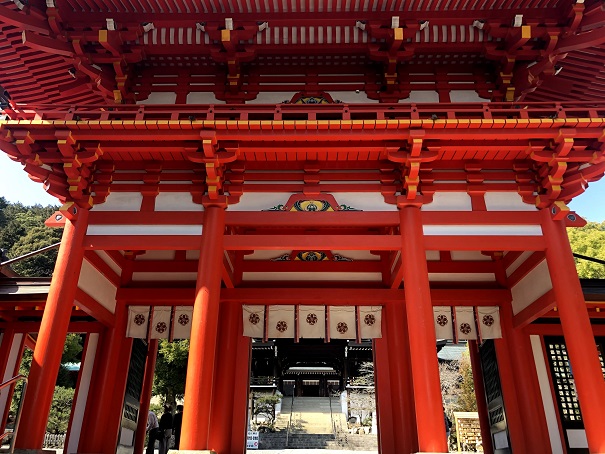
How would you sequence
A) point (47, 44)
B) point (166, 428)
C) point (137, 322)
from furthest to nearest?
point (166, 428) < point (137, 322) < point (47, 44)

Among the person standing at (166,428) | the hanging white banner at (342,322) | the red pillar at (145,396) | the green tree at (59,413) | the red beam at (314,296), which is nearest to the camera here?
the red beam at (314,296)

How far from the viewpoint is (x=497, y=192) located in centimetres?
741

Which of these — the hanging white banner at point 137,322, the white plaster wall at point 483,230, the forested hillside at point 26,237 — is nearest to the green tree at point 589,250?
the white plaster wall at point 483,230

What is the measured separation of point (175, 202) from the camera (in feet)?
24.3

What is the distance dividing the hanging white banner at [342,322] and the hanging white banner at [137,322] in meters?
3.68

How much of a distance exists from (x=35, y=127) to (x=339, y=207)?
→ 458cm

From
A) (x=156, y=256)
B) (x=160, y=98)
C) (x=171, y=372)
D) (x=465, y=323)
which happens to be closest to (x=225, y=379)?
(x=156, y=256)

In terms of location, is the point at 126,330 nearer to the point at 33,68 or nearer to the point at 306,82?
the point at 33,68

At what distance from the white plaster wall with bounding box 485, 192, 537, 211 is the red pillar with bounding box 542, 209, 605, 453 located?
1.09 feet

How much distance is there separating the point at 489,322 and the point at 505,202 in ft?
9.30

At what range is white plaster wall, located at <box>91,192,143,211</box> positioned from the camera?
7465mm

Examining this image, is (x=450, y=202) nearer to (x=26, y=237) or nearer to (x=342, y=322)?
(x=342, y=322)

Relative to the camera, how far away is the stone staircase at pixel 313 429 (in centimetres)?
2006

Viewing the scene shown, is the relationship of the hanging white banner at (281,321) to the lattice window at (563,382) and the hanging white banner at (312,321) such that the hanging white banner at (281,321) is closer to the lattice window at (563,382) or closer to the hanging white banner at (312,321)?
the hanging white banner at (312,321)
